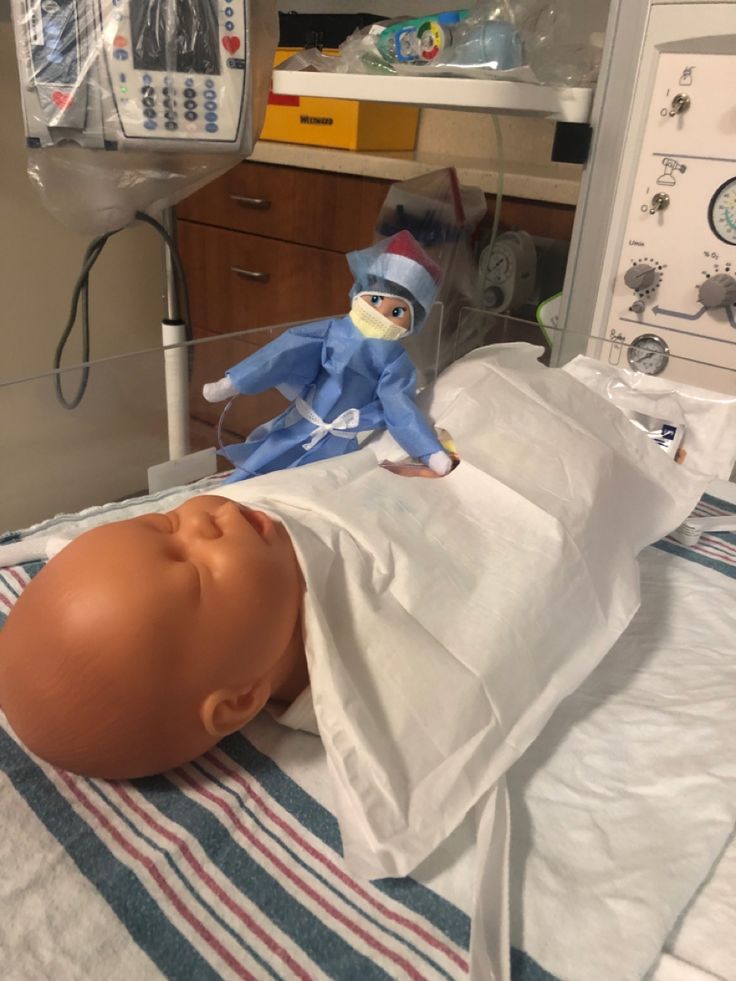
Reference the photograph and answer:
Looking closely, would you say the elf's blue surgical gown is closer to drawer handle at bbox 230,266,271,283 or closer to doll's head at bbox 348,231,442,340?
doll's head at bbox 348,231,442,340

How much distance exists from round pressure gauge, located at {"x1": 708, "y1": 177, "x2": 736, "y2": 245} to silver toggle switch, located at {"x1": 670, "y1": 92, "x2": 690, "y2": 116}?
0.34 ft

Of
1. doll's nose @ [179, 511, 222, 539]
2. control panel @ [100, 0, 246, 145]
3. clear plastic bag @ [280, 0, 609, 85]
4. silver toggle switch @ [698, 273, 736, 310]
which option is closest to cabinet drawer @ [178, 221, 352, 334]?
clear plastic bag @ [280, 0, 609, 85]

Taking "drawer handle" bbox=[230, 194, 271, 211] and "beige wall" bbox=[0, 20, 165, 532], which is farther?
"drawer handle" bbox=[230, 194, 271, 211]

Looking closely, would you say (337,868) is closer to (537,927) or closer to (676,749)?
(537,927)

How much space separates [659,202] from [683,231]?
48mm

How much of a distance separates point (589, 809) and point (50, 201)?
89cm

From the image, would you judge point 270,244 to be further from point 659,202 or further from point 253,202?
point 659,202

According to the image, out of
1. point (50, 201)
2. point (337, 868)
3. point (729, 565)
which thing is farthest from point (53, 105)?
point (729, 565)

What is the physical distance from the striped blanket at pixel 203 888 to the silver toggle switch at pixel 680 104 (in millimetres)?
824

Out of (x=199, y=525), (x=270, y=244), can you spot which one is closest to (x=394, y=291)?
(x=199, y=525)

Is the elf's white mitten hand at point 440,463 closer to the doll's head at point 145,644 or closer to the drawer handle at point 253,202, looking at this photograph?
the doll's head at point 145,644

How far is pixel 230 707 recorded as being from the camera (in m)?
0.54

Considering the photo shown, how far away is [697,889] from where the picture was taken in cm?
52

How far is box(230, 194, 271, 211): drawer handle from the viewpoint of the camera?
1.46 meters
